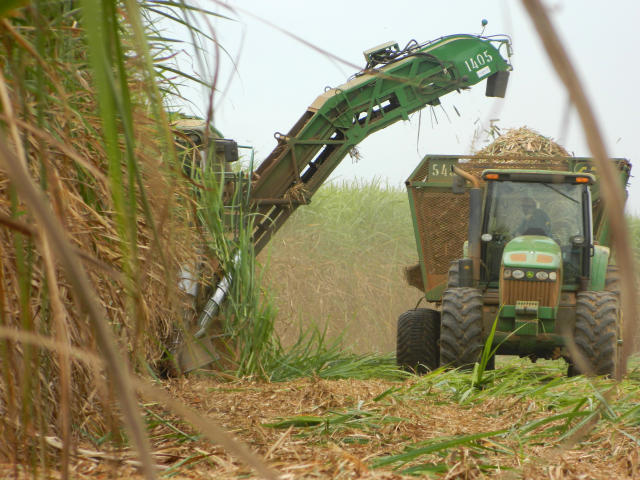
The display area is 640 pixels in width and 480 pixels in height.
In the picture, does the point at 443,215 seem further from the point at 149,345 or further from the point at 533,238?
the point at 149,345

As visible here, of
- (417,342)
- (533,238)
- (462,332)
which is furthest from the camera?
(417,342)

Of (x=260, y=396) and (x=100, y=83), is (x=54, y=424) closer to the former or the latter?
(x=260, y=396)

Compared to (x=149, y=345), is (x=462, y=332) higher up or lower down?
lower down

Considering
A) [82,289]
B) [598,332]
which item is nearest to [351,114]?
[598,332]

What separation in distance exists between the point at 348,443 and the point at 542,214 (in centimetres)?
459

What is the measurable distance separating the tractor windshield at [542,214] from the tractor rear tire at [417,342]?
1124 mm

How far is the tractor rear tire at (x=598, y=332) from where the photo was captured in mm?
5871

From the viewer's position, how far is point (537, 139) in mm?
8938

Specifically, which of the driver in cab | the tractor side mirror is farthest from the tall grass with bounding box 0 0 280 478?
the driver in cab

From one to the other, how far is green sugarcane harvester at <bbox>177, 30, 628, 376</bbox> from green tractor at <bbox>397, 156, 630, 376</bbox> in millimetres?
11

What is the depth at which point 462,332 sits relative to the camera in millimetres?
6000

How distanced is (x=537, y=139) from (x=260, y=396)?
6.24 meters

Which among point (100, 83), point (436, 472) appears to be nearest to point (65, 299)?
point (436, 472)

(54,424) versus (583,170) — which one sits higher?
(583,170)
